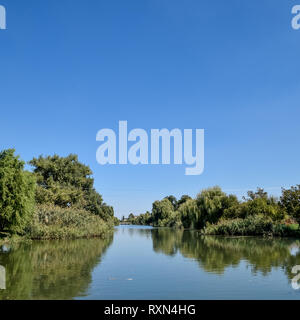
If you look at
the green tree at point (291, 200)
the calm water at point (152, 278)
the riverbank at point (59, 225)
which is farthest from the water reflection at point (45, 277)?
the green tree at point (291, 200)

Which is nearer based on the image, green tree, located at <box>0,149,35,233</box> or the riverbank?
green tree, located at <box>0,149,35,233</box>

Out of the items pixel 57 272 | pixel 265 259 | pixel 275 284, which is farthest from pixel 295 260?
pixel 57 272

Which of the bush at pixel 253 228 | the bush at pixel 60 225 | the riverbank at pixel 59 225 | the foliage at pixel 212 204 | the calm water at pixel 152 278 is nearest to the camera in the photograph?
the calm water at pixel 152 278

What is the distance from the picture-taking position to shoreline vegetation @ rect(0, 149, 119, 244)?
2075 cm

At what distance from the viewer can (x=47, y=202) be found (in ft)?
130

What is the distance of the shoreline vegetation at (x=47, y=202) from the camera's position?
2075 centimetres

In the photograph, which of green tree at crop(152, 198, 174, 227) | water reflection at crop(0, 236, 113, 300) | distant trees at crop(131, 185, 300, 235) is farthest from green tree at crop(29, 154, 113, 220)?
green tree at crop(152, 198, 174, 227)

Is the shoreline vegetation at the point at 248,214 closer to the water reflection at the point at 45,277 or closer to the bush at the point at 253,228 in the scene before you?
the bush at the point at 253,228

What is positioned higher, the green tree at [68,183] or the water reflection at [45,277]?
the green tree at [68,183]

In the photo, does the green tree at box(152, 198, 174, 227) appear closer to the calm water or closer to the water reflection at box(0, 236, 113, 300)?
the water reflection at box(0, 236, 113, 300)

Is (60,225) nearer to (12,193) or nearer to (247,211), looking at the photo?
(12,193)
